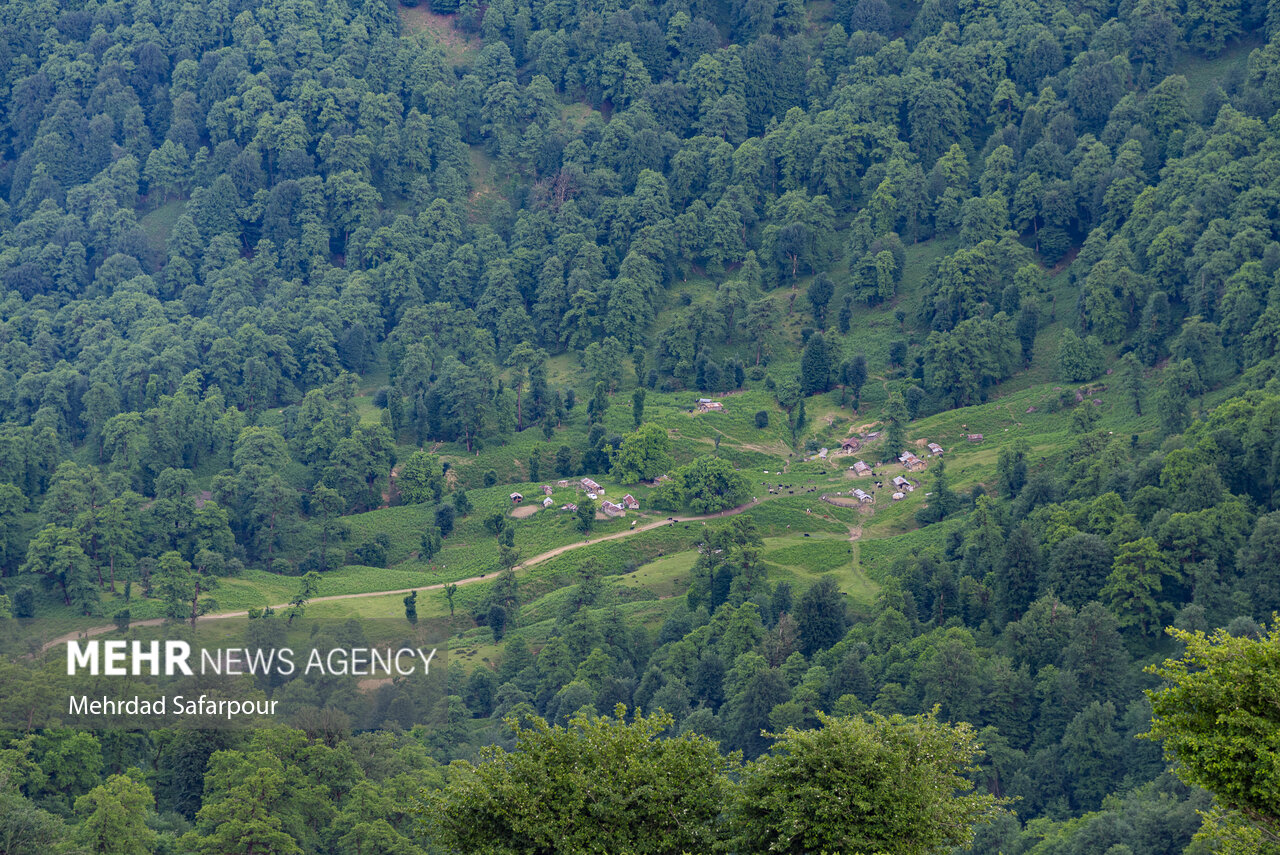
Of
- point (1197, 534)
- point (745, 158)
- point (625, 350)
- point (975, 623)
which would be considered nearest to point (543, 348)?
point (625, 350)

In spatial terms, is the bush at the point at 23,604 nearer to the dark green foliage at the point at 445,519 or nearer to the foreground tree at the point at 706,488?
the dark green foliage at the point at 445,519

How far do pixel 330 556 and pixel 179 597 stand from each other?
12970mm

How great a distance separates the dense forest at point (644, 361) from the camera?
248ft

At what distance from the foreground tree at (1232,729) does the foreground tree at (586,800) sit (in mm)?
12599

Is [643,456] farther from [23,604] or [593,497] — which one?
[23,604]

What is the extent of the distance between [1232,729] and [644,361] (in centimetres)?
9678

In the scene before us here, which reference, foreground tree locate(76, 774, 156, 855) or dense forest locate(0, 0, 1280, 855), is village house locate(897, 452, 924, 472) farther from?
foreground tree locate(76, 774, 156, 855)

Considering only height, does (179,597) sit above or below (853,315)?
below

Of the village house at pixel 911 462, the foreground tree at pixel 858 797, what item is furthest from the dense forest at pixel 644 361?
the village house at pixel 911 462

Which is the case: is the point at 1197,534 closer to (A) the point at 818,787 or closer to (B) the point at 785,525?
(B) the point at 785,525

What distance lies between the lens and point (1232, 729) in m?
29.1

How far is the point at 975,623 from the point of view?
8462 centimetres

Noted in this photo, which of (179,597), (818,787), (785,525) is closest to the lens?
(818,787)

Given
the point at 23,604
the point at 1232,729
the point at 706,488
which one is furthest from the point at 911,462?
the point at 1232,729
